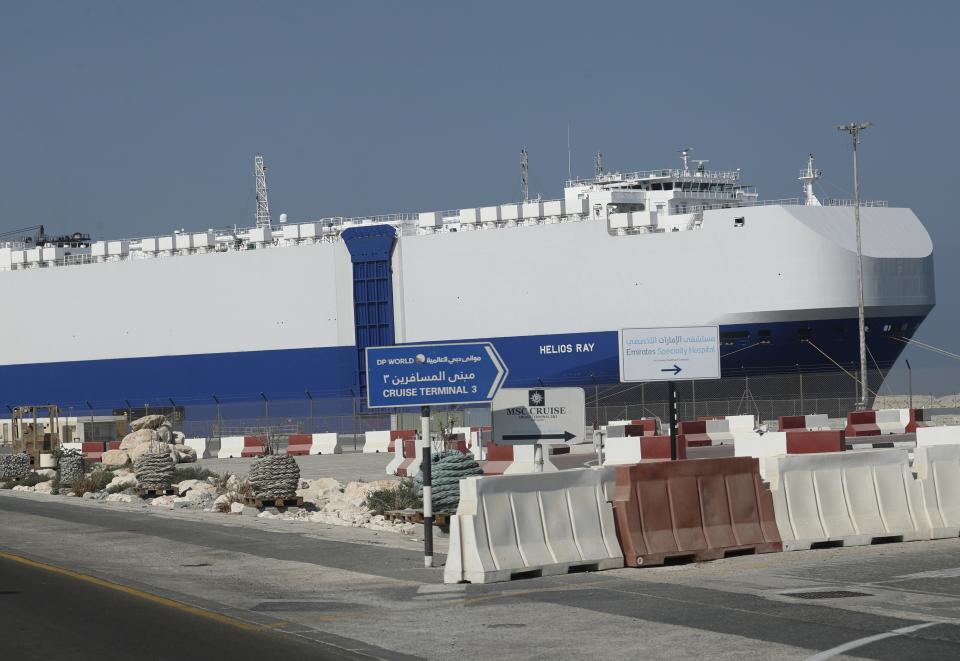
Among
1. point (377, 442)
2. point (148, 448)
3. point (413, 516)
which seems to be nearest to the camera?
point (413, 516)

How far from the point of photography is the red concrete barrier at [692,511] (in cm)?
1445

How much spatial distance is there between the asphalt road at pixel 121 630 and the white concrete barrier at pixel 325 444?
31.1 meters

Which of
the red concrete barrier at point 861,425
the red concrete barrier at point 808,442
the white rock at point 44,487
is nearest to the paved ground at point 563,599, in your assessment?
the red concrete barrier at point 808,442

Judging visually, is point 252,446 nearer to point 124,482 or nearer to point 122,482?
point 122,482

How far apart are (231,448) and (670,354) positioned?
29.2 m

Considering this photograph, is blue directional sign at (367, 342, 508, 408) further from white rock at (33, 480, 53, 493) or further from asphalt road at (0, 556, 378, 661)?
white rock at (33, 480, 53, 493)

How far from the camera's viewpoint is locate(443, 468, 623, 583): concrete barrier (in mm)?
13680

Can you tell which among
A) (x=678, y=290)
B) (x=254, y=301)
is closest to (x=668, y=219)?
(x=678, y=290)

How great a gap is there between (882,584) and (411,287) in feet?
177

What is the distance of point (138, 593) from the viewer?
1353cm

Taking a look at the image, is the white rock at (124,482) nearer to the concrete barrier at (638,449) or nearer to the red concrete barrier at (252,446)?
the red concrete barrier at (252,446)

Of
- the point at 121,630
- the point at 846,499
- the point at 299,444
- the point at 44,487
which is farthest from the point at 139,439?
the point at 121,630

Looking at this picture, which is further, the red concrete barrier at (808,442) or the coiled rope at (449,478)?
the red concrete barrier at (808,442)

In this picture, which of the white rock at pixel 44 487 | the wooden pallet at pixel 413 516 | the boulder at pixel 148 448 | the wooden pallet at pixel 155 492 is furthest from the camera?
the boulder at pixel 148 448
